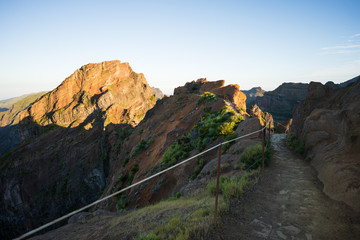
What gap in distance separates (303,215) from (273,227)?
0.96 meters

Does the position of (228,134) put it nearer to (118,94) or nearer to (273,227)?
(273,227)

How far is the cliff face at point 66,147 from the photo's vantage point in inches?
2112

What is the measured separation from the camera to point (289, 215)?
4.12m

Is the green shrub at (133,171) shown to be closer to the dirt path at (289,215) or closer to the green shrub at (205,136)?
the green shrub at (205,136)

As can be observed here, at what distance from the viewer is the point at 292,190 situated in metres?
5.38

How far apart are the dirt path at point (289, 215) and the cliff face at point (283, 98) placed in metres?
108

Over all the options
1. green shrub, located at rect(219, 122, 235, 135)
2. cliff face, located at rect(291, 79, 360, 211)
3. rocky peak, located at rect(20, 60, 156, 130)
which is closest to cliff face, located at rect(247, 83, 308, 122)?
rocky peak, located at rect(20, 60, 156, 130)

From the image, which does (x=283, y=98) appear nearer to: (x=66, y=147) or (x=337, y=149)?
(x=66, y=147)

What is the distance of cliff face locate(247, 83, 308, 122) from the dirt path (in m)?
108

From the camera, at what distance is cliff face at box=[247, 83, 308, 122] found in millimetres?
103181

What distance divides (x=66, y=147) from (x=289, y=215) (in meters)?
75.3

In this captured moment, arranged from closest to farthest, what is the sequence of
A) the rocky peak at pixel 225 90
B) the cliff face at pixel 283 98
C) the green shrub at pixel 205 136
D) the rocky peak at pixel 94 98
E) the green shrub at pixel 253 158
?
1. the green shrub at pixel 253 158
2. the green shrub at pixel 205 136
3. the rocky peak at pixel 225 90
4. the rocky peak at pixel 94 98
5. the cliff face at pixel 283 98

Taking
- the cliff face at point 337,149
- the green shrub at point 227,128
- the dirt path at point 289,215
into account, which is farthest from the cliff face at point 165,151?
the cliff face at point 337,149

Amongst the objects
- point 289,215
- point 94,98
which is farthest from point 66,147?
point 289,215
